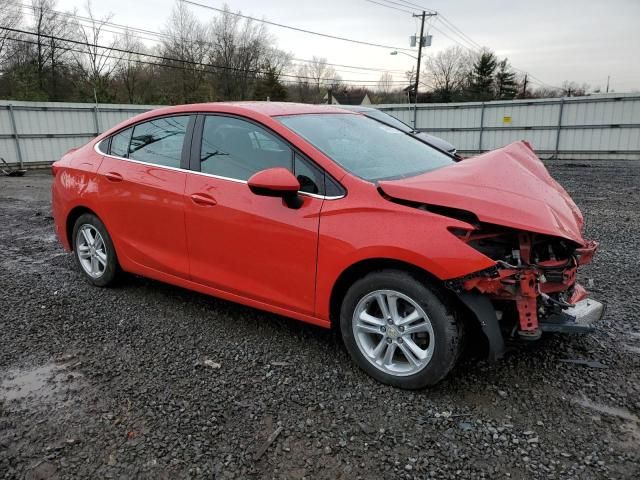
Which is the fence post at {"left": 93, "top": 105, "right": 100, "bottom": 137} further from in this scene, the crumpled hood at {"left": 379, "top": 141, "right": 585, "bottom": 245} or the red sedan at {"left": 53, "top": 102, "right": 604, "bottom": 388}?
the crumpled hood at {"left": 379, "top": 141, "right": 585, "bottom": 245}

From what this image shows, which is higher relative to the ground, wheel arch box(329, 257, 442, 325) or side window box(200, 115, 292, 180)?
side window box(200, 115, 292, 180)

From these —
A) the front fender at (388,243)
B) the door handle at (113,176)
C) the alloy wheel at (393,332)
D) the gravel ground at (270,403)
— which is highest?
the door handle at (113,176)

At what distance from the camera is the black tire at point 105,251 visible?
4.33 meters

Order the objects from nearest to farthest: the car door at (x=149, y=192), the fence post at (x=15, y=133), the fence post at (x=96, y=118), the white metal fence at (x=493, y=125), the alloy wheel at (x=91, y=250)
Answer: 1. the car door at (x=149, y=192)
2. the alloy wheel at (x=91, y=250)
3. the fence post at (x=15, y=133)
4. the white metal fence at (x=493, y=125)
5. the fence post at (x=96, y=118)

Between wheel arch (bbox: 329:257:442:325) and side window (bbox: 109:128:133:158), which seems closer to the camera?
wheel arch (bbox: 329:257:442:325)

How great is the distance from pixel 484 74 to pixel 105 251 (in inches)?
2126

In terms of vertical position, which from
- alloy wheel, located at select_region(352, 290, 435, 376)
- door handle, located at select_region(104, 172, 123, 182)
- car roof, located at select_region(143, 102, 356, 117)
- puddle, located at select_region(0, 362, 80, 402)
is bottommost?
puddle, located at select_region(0, 362, 80, 402)

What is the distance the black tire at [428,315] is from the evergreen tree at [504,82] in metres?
54.2

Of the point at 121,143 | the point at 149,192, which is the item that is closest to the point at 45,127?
the point at 121,143

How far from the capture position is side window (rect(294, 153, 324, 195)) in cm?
302

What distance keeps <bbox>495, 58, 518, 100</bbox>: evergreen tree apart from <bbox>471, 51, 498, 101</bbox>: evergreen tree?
0.85 metres

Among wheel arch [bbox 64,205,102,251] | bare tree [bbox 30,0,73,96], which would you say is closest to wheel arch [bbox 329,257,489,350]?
wheel arch [bbox 64,205,102,251]

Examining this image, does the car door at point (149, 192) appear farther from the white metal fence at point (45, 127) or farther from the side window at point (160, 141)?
the white metal fence at point (45, 127)

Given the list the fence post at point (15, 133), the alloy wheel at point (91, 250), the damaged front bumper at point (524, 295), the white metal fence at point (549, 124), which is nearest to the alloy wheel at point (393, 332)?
the damaged front bumper at point (524, 295)
